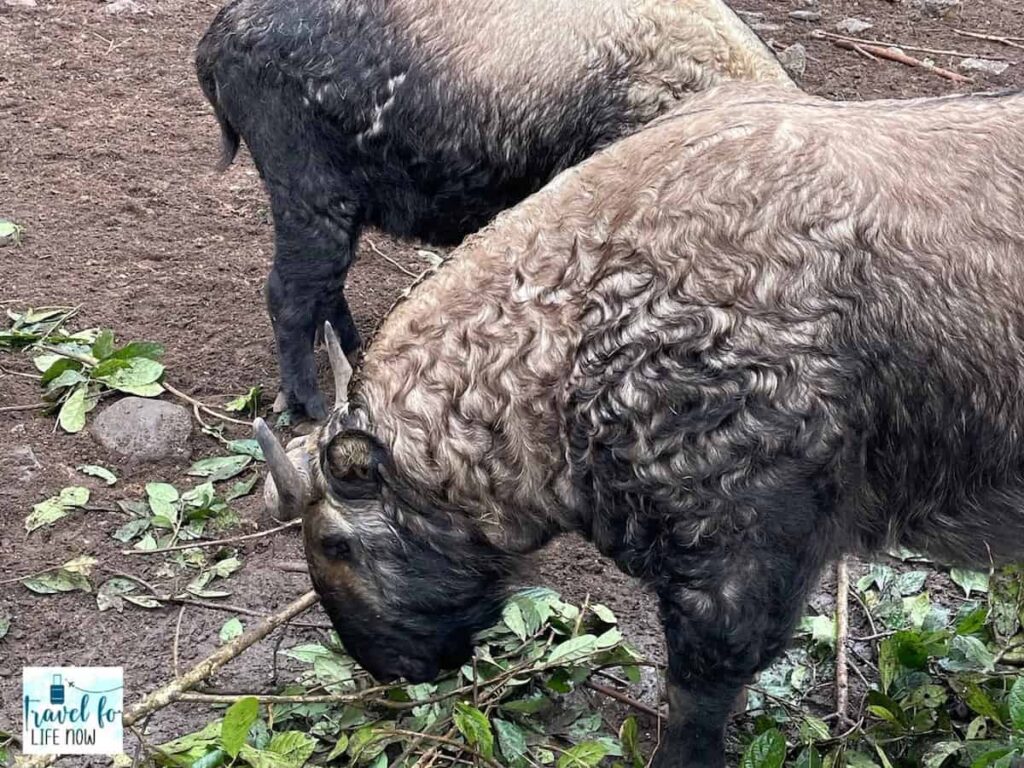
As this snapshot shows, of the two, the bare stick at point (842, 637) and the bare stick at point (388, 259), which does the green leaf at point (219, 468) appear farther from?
the bare stick at point (842, 637)

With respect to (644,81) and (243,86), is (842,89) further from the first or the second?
(243,86)

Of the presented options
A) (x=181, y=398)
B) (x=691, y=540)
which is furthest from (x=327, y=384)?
(x=691, y=540)

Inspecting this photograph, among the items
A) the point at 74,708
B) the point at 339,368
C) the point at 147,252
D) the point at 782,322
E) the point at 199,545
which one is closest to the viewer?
the point at 782,322

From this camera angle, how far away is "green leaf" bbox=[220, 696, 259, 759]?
3.16 metres

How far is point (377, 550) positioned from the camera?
3086 mm

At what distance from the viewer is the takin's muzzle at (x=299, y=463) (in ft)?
9.95

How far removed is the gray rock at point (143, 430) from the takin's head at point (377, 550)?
4.75ft

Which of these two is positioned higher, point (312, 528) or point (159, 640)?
point (312, 528)

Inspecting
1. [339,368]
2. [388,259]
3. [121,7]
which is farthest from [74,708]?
[121,7]

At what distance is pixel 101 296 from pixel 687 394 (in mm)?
3295

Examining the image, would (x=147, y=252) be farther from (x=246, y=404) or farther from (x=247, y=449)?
(x=247, y=449)

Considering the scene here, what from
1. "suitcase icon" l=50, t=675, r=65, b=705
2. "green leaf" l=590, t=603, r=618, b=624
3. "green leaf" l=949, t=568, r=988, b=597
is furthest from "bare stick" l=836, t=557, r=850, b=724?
"suitcase icon" l=50, t=675, r=65, b=705

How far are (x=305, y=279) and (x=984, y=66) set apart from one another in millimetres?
4337

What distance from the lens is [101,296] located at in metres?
5.34
